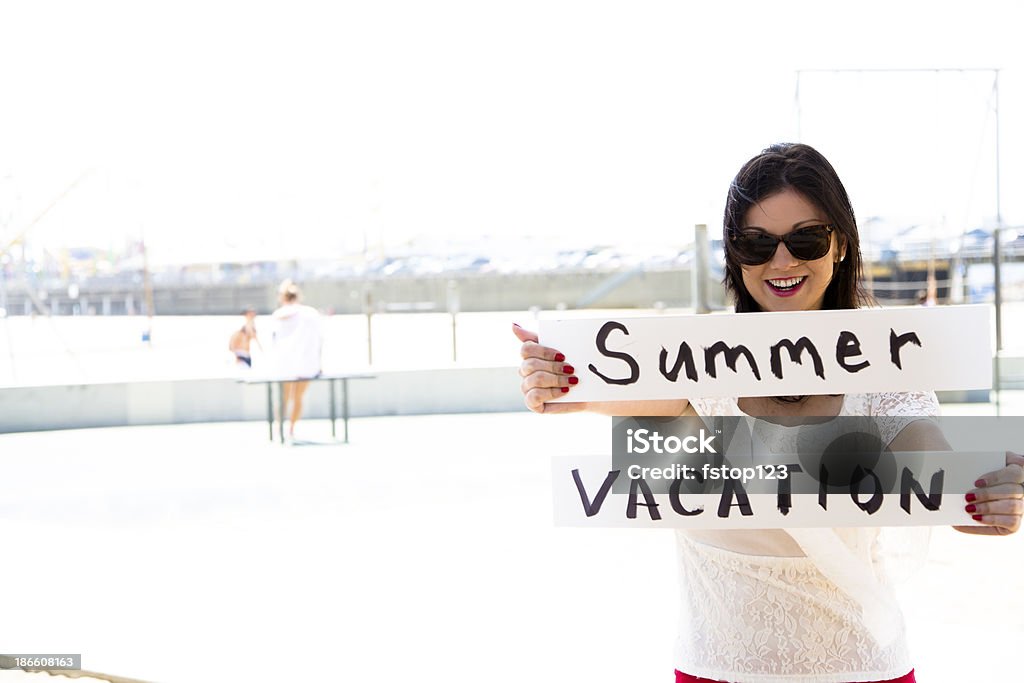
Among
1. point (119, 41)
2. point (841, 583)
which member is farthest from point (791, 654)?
point (119, 41)

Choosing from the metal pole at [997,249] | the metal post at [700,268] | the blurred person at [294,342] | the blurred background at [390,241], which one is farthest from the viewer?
the blurred person at [294,342]

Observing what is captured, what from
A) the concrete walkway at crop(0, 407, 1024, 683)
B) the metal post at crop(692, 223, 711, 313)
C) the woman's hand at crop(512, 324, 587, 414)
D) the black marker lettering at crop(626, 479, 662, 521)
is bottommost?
the concrete walkway at crop(0, 407, 1024, 683)

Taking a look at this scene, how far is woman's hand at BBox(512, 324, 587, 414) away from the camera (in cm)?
121

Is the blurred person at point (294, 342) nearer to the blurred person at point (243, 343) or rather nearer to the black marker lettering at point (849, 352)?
the blurred person at point (243, 343)

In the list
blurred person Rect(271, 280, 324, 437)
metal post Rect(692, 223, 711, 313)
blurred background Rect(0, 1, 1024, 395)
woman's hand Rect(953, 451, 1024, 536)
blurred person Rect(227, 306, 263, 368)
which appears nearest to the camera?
woman's hand Rect(953, 451, 1024, 536)

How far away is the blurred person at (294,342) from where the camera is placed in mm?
7824

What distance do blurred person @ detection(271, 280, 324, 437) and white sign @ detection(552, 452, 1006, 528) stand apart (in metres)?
6.74

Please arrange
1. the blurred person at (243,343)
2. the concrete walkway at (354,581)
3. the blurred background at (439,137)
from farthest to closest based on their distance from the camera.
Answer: the blurred person at (243,343), the blurred background at (439,137), the concrete walkway at (354,581)

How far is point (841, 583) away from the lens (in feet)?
3.87

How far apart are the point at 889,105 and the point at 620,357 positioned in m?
5.81

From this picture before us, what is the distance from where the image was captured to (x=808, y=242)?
47.1 inches

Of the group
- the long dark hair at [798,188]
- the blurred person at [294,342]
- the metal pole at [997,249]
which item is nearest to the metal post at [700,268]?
the metal pole at [997,249]

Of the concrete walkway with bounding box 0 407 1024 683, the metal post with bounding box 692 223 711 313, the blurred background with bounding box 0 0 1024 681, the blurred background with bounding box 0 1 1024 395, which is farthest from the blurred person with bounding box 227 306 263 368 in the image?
the metal post with bounding box 692 223 711 313

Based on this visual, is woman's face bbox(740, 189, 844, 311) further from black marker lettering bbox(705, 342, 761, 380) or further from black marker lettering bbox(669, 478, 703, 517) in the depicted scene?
black marker lettering bbox(669, 478, 703, 517)
